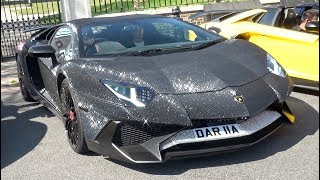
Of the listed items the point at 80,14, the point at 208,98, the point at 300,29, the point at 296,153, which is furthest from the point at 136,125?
the point at 80,14

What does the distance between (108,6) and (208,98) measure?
9.91 metres

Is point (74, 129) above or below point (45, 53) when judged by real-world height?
below

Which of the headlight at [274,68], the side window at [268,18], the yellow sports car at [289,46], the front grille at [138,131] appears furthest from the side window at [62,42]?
the side window at [268,18]

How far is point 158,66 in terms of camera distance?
12.9 ft

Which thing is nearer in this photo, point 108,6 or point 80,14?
point 80,14

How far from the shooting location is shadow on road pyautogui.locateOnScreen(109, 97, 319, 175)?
11.8ft

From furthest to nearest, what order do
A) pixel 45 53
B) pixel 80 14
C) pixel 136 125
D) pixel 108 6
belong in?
pixel 108 6
pixel 80 14
pixel 45 53
pixel 136 125

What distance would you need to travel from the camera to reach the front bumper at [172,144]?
344 cm

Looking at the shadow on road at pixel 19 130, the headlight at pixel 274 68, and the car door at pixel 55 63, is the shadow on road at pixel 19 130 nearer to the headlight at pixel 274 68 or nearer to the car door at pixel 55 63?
the car door at pixel 55 63

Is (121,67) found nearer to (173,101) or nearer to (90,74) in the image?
(90,74)

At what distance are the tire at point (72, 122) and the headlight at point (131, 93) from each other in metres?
0.48

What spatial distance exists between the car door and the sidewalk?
3165 millimetres

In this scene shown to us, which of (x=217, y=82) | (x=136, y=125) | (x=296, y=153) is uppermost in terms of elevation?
(x=217, y=82)

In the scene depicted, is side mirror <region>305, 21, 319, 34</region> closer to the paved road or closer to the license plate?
the paved road
